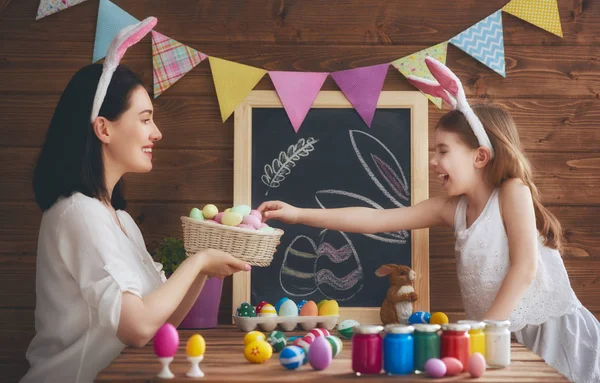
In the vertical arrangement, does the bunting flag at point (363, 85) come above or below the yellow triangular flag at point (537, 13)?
below

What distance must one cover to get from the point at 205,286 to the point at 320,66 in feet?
2.74

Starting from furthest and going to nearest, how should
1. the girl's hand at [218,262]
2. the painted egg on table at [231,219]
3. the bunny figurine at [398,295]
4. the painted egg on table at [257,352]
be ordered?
1. the bunny figurine at [398,295]
2. the painted egg on table at [231,219]
3. the girl's hand at [218,262]
4. the painted egg on table at [257,352]

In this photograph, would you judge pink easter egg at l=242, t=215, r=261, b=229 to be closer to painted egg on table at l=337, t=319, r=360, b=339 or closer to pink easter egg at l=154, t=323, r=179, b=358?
painted egg on table at l=337, t=319, r=360, b=339

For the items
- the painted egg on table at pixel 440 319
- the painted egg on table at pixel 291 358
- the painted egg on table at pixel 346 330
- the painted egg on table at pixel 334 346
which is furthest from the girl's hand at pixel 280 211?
the painted egg on table at pixel 291 358

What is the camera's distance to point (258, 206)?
2.26 m

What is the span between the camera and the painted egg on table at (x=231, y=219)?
182 cm

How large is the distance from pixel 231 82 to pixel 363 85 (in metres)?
0.45

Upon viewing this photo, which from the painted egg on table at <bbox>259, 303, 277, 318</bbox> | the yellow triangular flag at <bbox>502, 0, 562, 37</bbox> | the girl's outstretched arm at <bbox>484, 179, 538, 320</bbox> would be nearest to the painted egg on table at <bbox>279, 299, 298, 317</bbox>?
the painted egg on table at <bbox>259, 303, 277, 318</bbox>

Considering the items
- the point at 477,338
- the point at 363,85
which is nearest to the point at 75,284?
the point at 477,338

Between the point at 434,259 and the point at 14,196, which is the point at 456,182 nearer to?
the point at 434,259

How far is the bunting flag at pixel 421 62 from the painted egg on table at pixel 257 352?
3.90ft

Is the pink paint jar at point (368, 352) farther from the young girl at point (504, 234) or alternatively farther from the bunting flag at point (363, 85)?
the bunting flag at point (363, 85)

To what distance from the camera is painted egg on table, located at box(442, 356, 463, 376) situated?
1271 mm

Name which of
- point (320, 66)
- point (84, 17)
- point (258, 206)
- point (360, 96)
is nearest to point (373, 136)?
point (360, 96)
